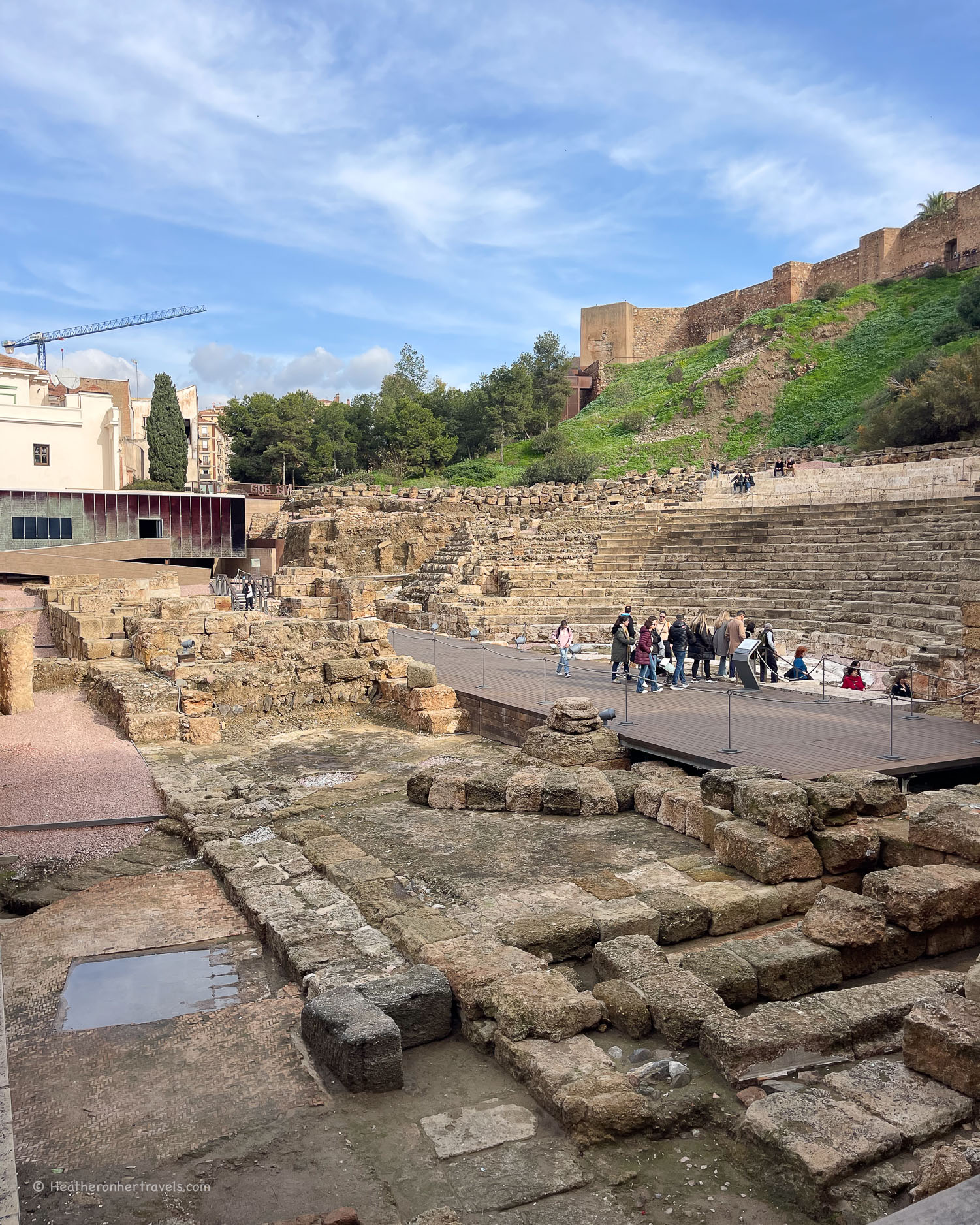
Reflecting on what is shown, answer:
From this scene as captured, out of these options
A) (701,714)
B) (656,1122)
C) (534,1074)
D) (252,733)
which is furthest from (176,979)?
(701,714)

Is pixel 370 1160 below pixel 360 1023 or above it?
below

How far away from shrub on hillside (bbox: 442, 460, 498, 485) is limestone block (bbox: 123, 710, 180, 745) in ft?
114

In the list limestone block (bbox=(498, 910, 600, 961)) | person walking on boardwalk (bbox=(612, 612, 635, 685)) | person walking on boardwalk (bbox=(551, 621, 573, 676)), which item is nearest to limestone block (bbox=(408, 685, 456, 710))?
person walking on boardwalk (bbox=(551, 621, 573, 676))

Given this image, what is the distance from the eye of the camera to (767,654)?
1438 cm

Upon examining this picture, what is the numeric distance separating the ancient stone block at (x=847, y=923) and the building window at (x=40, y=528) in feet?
108

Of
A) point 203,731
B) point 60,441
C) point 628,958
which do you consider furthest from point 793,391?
point 628,958

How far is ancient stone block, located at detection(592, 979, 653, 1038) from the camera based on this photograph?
4.56m

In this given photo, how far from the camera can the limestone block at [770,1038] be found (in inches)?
163

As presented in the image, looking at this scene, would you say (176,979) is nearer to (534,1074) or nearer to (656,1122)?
(534,1074)

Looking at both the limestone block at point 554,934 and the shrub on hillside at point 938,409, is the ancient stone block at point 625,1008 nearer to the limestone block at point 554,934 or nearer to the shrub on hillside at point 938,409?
the limestone block at point 554,934

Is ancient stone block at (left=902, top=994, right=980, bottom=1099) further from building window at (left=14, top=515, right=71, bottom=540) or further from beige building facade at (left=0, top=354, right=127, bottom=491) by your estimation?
beige building facade at (left=0, top=354, right=127, bottom=491)

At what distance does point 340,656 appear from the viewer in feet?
46.0

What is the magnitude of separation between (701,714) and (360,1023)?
26.1 ft

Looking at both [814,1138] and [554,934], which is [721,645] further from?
[814,1138]
